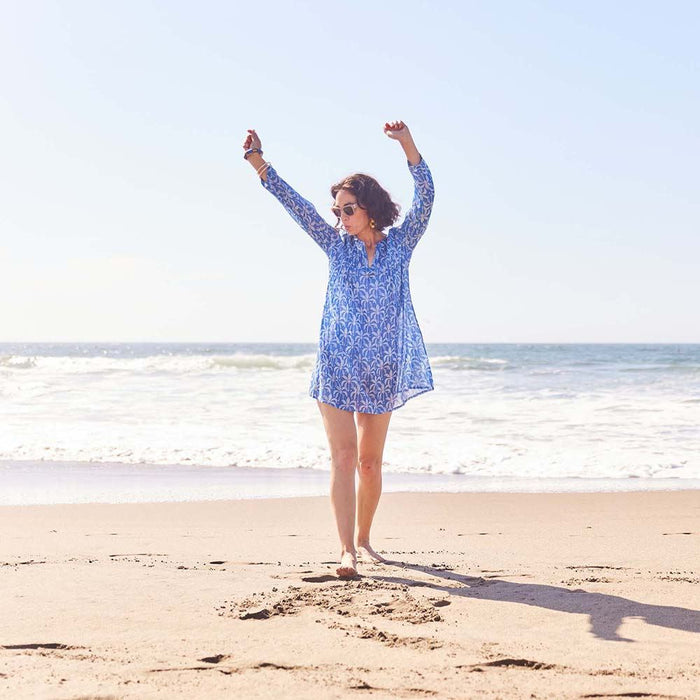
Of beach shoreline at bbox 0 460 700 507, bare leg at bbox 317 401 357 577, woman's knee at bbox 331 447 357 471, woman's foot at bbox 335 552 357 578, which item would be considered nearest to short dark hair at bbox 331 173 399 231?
bare leg at bbox 317 401 357 577

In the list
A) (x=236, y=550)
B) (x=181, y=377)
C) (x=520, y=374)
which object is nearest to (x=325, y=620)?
(x=236, y=550)

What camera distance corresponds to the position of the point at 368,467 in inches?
163

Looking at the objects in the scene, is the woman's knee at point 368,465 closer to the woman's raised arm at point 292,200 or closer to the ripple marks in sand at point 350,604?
the ripple marks in sand at point 350,604

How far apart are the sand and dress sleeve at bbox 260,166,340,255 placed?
4.98ft

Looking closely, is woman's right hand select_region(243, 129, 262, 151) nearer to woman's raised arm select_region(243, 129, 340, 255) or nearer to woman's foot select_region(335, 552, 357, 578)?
woman's raised arm select_region(243, 129, 340, 255)

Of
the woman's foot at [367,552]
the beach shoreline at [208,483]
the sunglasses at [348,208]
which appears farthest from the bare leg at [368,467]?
the beach shoreline at [208,483]

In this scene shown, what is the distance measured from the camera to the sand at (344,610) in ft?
Result: 7.91

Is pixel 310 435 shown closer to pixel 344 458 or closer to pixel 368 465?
pixel 368 465

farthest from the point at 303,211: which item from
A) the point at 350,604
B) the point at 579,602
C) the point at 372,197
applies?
the point at 579,602

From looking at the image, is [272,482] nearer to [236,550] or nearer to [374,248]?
[236,550]

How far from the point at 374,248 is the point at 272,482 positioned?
3.75 m

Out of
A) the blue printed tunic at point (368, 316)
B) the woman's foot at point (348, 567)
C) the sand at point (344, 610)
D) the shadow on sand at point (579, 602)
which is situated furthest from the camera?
the blue printed tunic at point (368, 316)

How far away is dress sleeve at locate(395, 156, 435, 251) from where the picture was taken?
4.02m

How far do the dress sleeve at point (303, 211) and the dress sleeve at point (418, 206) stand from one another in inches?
12.6
